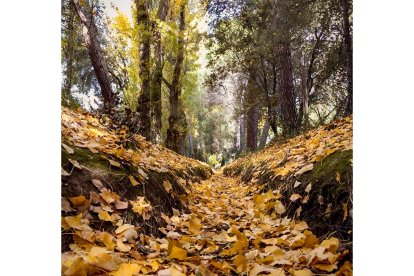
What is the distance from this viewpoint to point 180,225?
2.33 meters

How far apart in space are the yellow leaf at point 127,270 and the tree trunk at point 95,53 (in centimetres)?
367

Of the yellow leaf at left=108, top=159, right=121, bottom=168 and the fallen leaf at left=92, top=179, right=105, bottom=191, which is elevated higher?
the yellow leaf at left=108, top=159, right=121, bottom=168

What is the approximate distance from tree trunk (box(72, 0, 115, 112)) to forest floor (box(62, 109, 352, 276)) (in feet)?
7.11

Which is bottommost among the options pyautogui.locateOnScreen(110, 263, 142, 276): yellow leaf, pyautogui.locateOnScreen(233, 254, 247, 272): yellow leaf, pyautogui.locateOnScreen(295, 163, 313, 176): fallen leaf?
pyautogui.locateOnScreen(233, 254, 247, 272): yellow leaf

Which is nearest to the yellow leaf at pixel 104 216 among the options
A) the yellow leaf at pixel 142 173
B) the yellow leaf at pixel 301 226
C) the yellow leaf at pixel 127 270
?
the yellow leaf at pixel 127 270

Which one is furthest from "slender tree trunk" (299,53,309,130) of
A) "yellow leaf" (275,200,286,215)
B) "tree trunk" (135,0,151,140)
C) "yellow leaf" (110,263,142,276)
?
"yellow leaf" (110,263,142,276)

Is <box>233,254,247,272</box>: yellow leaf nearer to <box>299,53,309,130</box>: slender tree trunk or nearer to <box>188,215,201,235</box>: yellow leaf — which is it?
<box>188,215,201,235</box>: yellow leaf

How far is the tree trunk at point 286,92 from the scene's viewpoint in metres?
6.78

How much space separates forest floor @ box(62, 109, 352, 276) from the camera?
1332 mm

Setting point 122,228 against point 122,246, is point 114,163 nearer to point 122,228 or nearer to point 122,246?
point 122,228

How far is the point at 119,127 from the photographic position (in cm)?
429

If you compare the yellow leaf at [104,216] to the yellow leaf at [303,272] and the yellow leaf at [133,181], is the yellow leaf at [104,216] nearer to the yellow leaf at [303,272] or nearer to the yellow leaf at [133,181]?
the yellow leaf at [133,181]
